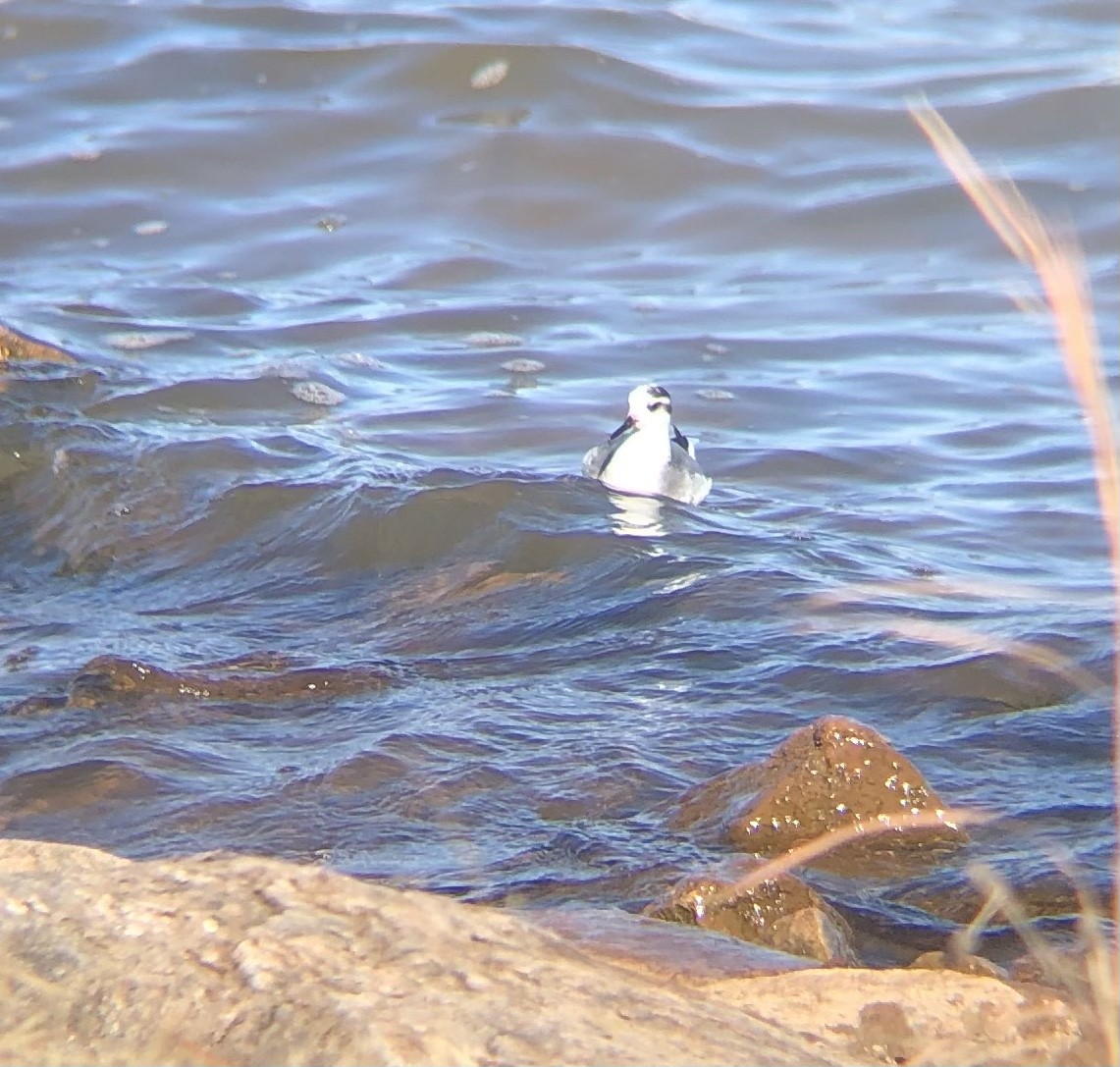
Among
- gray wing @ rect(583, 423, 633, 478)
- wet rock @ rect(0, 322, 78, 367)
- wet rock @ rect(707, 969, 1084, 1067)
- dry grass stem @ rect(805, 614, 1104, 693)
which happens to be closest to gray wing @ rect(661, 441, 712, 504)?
gray wing @ rect(583, 423, 633, 478)

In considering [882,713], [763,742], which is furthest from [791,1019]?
[882,713]

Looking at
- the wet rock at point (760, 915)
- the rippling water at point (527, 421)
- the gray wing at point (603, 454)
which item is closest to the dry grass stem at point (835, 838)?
the wet rock at point (760, 915)

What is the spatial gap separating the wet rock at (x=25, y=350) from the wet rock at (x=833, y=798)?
4575 mm

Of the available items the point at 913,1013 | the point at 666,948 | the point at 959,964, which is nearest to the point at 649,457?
the point at 959,964

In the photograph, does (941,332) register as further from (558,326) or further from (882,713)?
(882,713)

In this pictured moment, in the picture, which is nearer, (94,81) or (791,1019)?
(791,1019)

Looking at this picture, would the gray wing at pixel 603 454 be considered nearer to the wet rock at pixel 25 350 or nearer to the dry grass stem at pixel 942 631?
the dry grass stem at pixel 942 631

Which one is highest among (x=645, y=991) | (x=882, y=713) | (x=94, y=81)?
(x=94, y=81)

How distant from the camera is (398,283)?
9422 mm

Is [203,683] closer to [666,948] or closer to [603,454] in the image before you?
[666,948]

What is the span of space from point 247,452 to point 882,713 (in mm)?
2968

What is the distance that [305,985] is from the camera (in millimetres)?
1979

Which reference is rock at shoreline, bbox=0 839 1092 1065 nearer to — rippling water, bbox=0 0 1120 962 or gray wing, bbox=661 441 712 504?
rippling water, bbox=0 0 1120 962

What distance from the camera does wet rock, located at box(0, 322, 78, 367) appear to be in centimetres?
741
